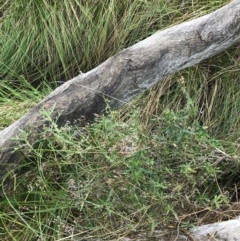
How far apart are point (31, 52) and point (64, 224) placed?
3.01 feet

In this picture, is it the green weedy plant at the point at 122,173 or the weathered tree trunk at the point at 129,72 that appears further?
the weathered tree trunk at the point at 129,72

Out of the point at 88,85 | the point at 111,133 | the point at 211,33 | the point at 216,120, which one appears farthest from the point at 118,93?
the point at 216,120

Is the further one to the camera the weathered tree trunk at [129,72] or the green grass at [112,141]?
the weathered tree trunk at [129,72]

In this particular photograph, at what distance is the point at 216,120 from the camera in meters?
1.85

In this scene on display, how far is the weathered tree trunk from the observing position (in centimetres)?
142

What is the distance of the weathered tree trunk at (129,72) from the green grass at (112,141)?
0.05 m

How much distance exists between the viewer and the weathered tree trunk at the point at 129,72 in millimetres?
1416

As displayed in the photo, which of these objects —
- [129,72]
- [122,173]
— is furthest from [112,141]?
[129,72]

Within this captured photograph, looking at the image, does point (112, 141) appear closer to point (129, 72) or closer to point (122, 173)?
point (122, 173)

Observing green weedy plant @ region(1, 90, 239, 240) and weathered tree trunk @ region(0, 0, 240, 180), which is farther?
weathered tree trunk @ region(0, 0, 240, 180)

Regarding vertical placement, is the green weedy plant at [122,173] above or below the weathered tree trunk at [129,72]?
below

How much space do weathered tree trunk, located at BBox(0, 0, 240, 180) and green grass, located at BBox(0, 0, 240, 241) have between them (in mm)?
53

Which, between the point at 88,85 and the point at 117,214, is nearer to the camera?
the point at 117,214

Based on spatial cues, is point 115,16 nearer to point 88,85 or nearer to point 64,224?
point 88,85
